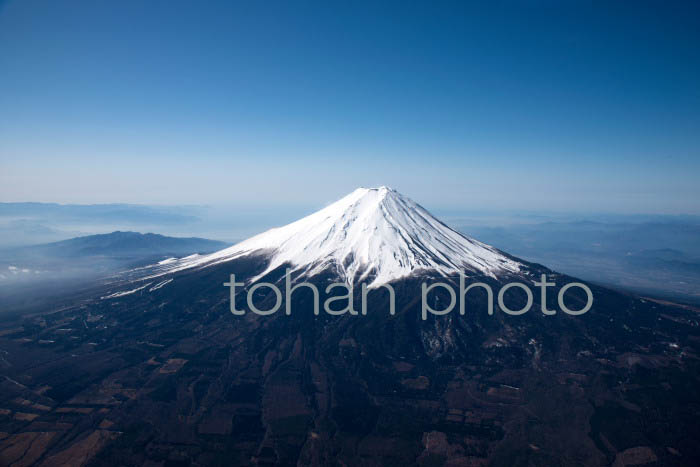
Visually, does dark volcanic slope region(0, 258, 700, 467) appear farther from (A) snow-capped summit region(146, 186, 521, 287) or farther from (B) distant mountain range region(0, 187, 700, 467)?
(A) snow-capped summit region(146, 186, 521, 287)

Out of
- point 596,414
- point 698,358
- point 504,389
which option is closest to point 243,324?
point 504,389

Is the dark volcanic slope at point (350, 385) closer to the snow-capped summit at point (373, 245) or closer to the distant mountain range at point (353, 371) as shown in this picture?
the distant mountain range at point (353, 371)

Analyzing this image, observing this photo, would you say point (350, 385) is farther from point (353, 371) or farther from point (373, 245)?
point (373, 245)

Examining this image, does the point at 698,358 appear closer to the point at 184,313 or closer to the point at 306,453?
the point at 306,453

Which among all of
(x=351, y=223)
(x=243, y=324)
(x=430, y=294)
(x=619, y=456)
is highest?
(x=351, y=223)

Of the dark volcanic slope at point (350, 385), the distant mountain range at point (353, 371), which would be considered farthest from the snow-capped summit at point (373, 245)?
the dark volcanic slope at point (350, 385)

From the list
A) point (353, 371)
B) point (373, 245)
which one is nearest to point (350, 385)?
point (353, 371)
